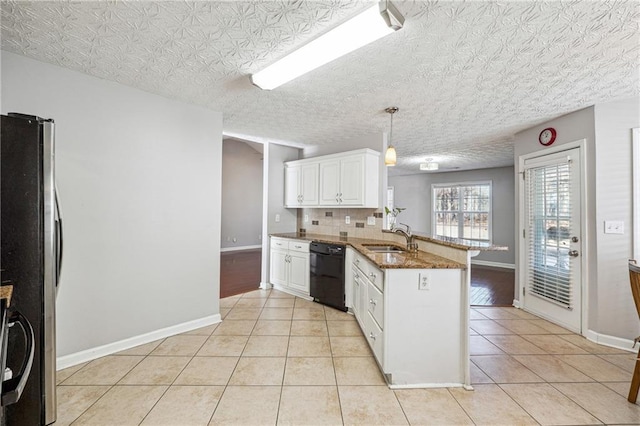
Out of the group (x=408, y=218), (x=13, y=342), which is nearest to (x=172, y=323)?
(x=13, y=342)

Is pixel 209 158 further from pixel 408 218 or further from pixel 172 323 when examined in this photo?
pixel 408 218

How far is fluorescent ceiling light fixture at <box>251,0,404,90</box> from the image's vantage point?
1414 mm

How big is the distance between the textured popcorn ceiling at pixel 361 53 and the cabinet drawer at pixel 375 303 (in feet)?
5.87

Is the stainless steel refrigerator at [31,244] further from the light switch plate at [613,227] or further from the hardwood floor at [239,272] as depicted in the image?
the light switch plate at [613,227]

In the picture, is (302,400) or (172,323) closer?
(302,400)

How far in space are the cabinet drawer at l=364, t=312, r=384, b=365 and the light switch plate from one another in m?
2.51

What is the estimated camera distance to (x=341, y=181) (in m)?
3.96

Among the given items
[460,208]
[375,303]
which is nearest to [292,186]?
[375,303]

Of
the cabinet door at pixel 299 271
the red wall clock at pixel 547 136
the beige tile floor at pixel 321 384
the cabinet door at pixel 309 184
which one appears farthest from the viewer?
the cabinet door at pixel 309 184

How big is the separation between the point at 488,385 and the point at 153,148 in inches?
138

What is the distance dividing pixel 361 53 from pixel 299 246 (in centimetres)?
274

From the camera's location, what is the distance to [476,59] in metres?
1.95

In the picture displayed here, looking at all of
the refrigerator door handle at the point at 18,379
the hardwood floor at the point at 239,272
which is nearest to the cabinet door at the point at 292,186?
the hardwood floor at the point at 239,272

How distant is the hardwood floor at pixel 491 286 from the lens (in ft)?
13.2
